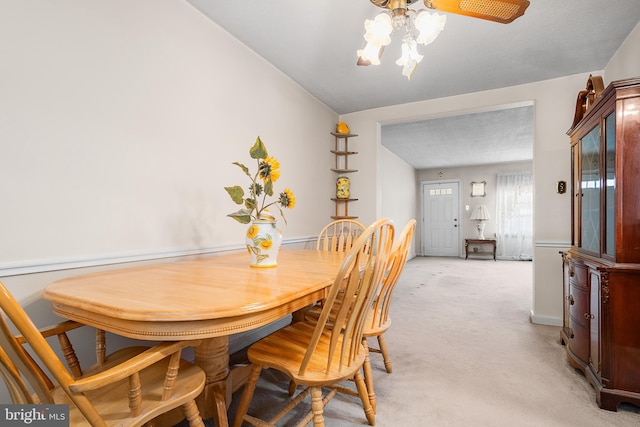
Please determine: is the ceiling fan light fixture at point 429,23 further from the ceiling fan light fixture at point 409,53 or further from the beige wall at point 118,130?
the beige wall at point 118,130

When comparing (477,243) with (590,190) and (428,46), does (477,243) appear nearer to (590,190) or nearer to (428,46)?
(590,190)

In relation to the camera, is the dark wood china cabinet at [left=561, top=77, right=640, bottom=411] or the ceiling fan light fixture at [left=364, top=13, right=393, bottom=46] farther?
the dark wood china cabinet at [left=561, top=77, right=640, bottom=411]

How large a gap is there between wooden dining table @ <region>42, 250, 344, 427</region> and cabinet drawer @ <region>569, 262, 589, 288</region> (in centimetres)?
157

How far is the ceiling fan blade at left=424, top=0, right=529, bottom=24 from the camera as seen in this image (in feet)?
4.39

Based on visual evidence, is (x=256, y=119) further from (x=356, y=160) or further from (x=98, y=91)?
(x=356, y=160)

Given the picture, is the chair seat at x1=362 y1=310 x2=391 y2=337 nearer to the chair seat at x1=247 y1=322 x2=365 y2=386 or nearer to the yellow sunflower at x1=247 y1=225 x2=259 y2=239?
the chair seat at x1=247 y1=322 x2=365 y2=386

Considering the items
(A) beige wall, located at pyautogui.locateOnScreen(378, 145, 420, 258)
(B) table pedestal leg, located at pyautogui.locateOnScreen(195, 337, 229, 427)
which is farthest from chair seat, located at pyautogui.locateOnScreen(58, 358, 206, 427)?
(A) beige wall, located at pyautogui.locateOnScreen(378, 145, 420, 258)

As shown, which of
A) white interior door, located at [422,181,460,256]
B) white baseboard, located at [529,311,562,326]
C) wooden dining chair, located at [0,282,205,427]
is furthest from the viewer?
white interior door, located at [422,181,460,256]

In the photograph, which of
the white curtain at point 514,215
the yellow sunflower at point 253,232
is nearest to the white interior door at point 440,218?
the white curtain at point 514,215

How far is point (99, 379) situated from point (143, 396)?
287 mm

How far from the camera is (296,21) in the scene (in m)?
2.13

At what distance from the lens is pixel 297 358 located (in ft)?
3.87

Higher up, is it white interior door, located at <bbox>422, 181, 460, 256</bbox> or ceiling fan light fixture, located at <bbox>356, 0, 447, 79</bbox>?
ceiling fan light fixture, located at <bbox>356, 0, 447, 79</bbox>

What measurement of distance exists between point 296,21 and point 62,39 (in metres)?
1.37
